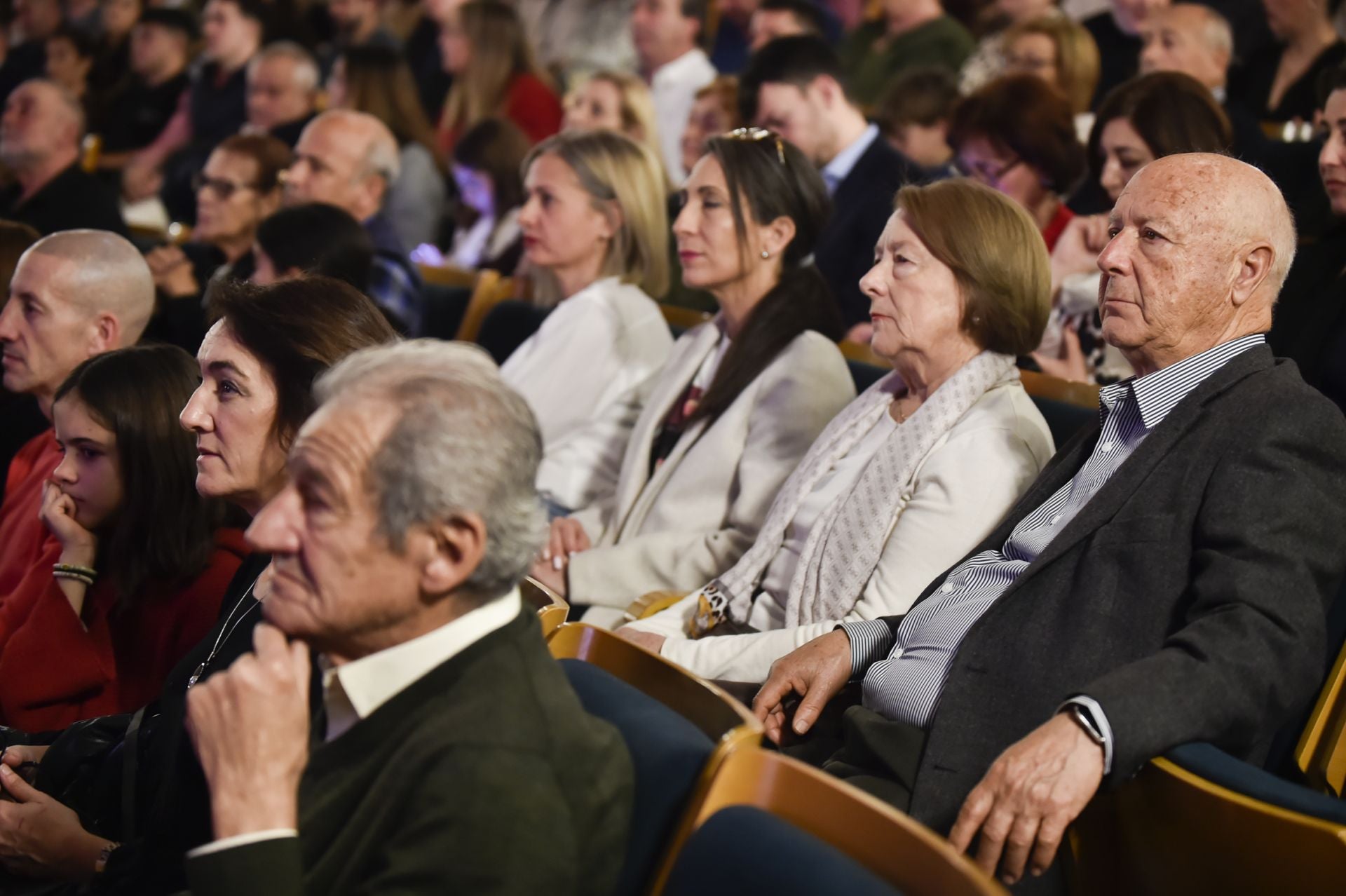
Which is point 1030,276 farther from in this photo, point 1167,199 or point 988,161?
point 988,161

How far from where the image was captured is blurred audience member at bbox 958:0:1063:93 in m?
5.12

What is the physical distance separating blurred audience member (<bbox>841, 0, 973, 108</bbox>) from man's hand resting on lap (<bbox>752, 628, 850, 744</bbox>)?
410cm

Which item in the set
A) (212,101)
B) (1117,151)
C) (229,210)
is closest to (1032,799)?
(1117,151)

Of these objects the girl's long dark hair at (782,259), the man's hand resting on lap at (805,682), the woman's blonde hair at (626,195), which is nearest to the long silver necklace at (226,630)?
the man's hand resting on lap at (805,682)

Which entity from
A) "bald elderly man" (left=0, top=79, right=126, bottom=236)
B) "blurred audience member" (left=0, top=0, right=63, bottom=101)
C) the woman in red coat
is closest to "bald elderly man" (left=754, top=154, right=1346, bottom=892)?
the woman in red coat

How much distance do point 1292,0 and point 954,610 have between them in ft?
11.2

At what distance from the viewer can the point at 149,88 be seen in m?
7.50

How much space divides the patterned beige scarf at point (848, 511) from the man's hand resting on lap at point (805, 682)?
20 cm

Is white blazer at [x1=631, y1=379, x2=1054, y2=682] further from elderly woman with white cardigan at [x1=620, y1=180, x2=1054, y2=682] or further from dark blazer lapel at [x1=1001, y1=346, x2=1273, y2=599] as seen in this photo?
dark blazer lapel at [x1=1001, y1=346, x2=1273, y2=599]

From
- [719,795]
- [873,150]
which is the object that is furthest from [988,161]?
[719,795]

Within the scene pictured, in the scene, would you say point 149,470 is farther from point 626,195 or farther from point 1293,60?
point 1293,60

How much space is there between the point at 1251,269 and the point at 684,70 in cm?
453

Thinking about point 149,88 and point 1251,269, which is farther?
point 149,88

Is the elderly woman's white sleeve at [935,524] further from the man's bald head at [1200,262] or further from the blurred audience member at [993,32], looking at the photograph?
the blurred audience member at [993,32]
